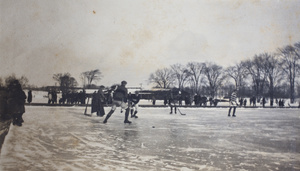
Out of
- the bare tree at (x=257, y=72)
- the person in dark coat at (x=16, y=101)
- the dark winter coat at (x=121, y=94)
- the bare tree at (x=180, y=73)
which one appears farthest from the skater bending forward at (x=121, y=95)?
the bare tree at (x=257, y=72)

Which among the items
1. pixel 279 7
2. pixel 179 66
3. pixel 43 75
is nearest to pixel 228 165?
pixel 179 66

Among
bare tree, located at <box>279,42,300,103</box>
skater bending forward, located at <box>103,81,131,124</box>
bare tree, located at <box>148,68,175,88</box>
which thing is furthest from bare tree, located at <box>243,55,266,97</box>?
skater bending forward, located at <box>103,81,131,124</box>

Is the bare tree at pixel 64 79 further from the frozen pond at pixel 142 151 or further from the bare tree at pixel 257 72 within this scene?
the bare tree at pixel 257 72

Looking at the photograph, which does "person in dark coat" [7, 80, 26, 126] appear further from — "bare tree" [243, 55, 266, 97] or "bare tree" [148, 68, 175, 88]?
"bare tree" [243, 55, 266, 97]

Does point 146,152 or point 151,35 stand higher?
point 151,35

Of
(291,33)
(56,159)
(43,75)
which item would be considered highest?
(291,33)

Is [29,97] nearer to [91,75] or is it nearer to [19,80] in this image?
[19,80]

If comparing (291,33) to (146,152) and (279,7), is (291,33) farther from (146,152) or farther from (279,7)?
(146,152)
